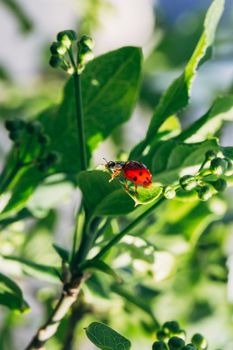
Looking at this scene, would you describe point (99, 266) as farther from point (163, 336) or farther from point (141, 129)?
point (141, 129)

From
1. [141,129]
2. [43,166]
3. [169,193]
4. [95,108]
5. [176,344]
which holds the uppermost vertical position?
[141,129]

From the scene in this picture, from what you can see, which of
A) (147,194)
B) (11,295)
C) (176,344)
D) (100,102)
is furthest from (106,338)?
(100,102)

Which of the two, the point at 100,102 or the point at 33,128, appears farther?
the point at 100,102

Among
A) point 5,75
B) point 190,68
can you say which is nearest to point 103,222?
point 190,68

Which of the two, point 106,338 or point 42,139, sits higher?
point 42,139

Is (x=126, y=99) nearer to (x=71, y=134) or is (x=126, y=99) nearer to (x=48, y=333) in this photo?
(x=71, y=134)

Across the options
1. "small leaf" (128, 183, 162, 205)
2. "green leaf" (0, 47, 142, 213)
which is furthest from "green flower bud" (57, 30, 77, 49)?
"small leaf" (128, 183, 162, 205)
